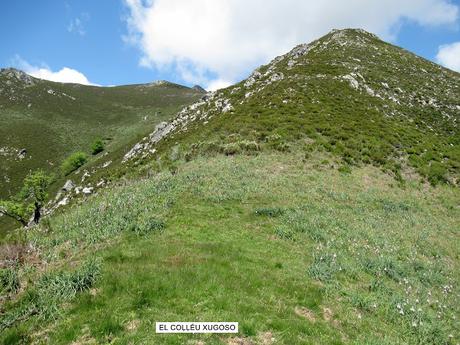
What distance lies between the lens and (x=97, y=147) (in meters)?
109

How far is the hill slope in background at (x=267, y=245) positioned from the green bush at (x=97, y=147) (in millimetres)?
74837

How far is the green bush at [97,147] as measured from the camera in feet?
357

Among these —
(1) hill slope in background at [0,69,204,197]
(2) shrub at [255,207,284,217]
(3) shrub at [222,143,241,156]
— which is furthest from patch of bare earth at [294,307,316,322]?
(1) hill slope in background at [0,69,204,197]

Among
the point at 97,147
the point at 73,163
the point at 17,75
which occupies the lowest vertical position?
the point at 73,163

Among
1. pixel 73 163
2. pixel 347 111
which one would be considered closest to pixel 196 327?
pixel 347 111

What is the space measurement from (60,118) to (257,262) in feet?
423

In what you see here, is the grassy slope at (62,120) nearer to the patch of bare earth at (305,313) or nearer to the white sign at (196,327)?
the patch of bare earth at (305,313)

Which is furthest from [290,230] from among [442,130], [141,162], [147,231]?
[442,130]

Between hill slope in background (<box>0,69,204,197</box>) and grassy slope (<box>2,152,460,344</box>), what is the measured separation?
230 feet

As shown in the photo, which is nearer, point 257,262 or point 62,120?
point 257,262

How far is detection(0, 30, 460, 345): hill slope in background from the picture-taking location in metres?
11.1

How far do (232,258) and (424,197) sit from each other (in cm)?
2176

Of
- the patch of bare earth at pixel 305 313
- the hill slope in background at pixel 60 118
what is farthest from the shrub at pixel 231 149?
the hill slope in background at pixel 60 118

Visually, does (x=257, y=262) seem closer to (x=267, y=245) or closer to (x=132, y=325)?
(x=267, y=245)
